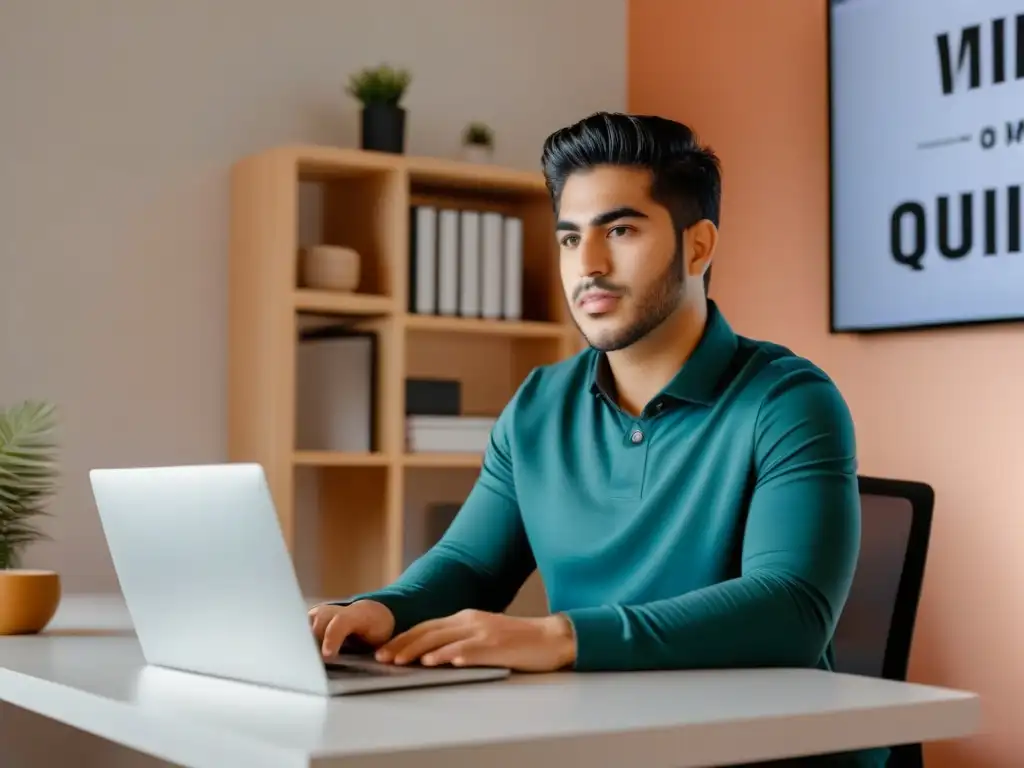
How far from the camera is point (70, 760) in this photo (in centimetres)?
292

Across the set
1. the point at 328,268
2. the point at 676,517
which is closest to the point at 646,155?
the point at 676,517

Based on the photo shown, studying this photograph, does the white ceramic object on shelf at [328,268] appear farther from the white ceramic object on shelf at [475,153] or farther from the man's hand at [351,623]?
the man's hand at [351,623]

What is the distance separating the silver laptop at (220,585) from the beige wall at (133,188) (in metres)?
1.70

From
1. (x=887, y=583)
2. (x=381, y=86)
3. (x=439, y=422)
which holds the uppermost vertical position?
(x=381, y=86)

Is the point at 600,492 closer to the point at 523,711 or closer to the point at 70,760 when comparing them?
the point at 523,711

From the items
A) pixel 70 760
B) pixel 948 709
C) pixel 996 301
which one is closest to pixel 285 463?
pixel 70 760

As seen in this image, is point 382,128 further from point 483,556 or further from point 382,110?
point 483,556

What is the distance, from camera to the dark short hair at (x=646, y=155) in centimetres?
166

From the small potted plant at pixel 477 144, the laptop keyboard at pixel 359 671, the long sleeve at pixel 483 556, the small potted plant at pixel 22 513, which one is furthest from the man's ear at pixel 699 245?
the small potted plant at pixel 477 144

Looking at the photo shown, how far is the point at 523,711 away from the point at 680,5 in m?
2.93

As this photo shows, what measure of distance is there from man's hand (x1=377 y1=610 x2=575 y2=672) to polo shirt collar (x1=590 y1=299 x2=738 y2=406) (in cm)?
40

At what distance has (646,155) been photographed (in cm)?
166

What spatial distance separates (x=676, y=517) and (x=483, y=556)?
255 millimetres

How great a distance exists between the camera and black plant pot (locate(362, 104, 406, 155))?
321 cm
